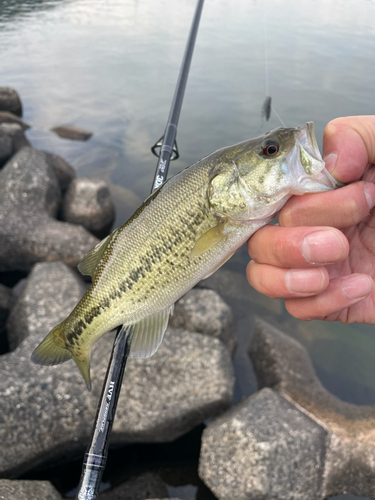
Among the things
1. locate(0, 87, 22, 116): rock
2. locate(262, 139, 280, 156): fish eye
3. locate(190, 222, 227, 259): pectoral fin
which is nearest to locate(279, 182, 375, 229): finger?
locate(262, 139, 280, 156): fish eye

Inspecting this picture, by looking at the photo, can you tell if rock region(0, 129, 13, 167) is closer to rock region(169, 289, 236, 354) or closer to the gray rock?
the gray rock

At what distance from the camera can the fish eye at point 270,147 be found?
1.83 metres

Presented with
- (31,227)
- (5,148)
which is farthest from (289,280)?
(5,148)

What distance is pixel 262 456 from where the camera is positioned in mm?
2947

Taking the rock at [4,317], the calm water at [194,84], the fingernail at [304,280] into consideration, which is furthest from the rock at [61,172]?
the fingernail at [304,280]

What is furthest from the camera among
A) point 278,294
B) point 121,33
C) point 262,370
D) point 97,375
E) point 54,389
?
point 121,33

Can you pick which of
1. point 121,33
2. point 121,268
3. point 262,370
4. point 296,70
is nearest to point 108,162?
point 262,370

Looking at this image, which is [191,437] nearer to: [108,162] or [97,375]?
[97,375]

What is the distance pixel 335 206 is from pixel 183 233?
887mm

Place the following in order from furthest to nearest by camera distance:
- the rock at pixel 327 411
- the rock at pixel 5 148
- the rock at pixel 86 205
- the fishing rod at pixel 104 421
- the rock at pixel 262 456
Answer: the rock at pixel 5 148 → the rock at pixel 86 205 → the rock at pixel 327 411 → the rock at pixel 262 456 → the fishing rod at pixel 104 421

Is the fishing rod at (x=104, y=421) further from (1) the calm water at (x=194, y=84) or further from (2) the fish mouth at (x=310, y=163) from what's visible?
(1) the calm water at (x=194, y=84)

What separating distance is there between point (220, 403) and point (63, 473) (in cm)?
175

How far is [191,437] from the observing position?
3.72 meters

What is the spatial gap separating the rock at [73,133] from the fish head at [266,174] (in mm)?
11708
